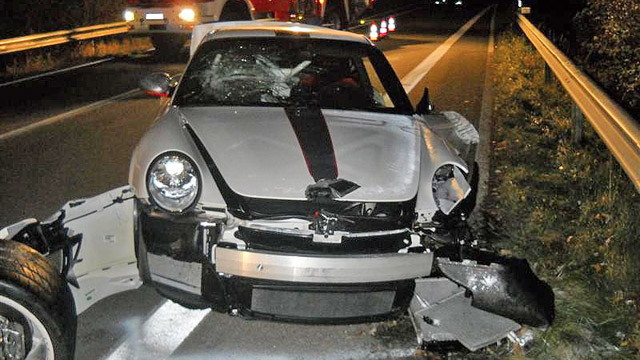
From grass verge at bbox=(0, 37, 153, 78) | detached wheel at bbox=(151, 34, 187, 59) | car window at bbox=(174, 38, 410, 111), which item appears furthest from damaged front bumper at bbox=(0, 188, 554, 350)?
detached wheel at bbox=(151, 34, 187, 59)

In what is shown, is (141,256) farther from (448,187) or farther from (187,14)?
(187,14)

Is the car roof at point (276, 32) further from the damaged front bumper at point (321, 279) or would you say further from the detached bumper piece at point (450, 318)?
the detached bumper piece at point (450, 318)

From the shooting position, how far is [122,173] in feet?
22.3

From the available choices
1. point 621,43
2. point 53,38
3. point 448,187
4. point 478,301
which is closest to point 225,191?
point 448,187

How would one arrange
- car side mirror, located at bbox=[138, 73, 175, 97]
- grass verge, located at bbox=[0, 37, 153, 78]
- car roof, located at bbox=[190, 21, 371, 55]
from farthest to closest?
grass verge, located at bbox=[0, 37, 153, 78], car roof, located at bbox=[190, 21, 371, 55], car side mirror, located at bbox=[138, 73, 175, 97]

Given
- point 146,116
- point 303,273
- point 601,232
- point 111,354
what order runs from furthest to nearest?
point 146,116 → point 601,232 → point 111,354 → point 303,273

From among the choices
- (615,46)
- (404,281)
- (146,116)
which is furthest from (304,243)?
(615,46)

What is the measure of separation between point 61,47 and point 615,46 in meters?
12.6

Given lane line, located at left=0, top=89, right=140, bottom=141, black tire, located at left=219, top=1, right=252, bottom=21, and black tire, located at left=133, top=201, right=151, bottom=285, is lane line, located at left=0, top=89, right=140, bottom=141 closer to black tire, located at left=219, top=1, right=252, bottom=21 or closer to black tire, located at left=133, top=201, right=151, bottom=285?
black tire, located at left=219, top=1, right=252, bottom=21

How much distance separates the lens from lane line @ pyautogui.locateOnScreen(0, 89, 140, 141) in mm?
8531

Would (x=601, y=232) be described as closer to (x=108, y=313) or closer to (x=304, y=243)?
(x=304, y=243)

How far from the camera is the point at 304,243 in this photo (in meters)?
3.49

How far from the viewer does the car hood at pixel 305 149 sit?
148 inches

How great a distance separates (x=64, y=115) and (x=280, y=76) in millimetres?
5161
